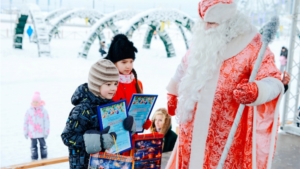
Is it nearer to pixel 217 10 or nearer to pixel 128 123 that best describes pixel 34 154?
pixel 128 123

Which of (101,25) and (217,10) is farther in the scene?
(101,25)

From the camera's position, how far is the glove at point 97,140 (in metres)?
1.58

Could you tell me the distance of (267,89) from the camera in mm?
1480

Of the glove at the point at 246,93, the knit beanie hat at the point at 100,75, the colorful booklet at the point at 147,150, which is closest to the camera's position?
the glove at the point at 246,93

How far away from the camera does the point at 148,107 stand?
6.57ft

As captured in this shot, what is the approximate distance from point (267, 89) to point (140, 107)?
0.72 m

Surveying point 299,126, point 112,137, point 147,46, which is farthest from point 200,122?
point 147,46

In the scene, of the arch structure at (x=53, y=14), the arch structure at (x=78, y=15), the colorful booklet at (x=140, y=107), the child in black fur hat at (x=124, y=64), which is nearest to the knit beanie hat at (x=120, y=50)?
the child in black fur hat at (x=124, y=64)

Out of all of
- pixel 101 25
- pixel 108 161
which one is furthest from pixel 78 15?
pixel 108 161

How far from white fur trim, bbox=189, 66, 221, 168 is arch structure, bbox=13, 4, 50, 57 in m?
10.6

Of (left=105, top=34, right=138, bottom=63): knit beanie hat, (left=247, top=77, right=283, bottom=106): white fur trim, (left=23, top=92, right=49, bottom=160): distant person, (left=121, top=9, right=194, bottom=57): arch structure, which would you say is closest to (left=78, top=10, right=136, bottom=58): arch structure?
(left=121, top=9, right=194, bottom=57): arch structure

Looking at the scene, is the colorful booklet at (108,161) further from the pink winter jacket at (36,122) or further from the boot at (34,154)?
the boot at (34,154)

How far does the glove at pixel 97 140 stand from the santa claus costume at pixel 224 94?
38cm

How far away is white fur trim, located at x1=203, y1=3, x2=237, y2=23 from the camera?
164 centimetres
